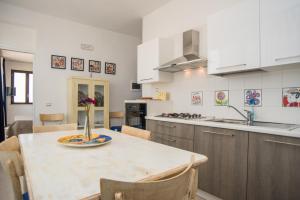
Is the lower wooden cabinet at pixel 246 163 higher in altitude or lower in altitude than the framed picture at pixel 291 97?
lower

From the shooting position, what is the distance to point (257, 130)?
5.10ft

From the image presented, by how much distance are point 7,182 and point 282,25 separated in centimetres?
362

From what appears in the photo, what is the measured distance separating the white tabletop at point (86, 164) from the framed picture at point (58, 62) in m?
2.79

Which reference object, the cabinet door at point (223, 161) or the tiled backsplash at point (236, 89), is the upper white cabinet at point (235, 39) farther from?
the cabinet door at point (223, 161)

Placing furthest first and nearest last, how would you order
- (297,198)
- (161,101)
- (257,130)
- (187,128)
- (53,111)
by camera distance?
(53,111)
(161,101)
(187,128)
(257,130)
(297,198)

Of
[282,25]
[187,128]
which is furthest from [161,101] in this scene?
[282,25]

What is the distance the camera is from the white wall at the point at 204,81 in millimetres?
1881

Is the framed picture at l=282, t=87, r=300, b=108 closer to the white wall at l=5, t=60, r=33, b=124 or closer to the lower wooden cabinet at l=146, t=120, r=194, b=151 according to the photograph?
the lower wooden cabinet at l=146, t=120, r=194, b=151

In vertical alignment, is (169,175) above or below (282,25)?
below

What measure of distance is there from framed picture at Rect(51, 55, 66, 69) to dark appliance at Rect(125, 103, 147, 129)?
161cm

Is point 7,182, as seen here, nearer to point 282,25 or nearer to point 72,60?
point 72,60

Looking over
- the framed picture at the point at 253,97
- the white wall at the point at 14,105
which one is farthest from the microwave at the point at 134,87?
the white wall at the point at 14,105

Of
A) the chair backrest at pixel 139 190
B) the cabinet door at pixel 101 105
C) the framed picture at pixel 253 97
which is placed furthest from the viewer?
the cabinet door at pixel 101 105

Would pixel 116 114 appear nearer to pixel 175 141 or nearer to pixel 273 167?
pixel 175 141
